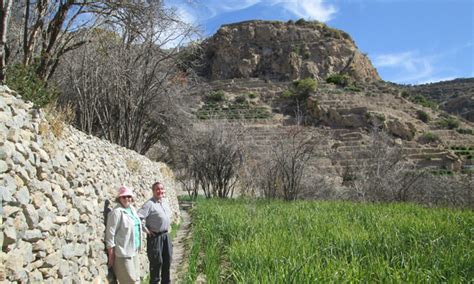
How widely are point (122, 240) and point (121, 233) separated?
9 centimetres

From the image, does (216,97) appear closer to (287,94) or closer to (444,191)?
(287,94)

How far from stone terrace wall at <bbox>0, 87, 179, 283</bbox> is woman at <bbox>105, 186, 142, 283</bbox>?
0.56 ft

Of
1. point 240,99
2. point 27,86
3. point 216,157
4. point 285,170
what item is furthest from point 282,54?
point 27,86

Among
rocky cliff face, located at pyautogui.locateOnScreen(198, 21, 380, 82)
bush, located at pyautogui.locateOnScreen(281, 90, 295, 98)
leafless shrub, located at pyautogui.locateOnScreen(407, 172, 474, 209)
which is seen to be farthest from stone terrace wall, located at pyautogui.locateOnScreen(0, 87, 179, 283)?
rocky cliff face, located at pyautogui.locateOnScreen(198, 21, 380, 82)

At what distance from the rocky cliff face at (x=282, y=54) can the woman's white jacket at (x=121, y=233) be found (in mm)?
70177

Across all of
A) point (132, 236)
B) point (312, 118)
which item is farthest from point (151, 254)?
point (312, 118)

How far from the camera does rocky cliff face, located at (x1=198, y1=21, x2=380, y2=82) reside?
7575 centimetres

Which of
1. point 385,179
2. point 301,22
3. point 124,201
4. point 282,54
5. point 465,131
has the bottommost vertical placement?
point 385,179

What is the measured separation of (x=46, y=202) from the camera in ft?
14.3

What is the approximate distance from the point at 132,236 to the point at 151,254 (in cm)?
94

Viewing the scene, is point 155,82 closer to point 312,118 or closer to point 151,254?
point 151,254

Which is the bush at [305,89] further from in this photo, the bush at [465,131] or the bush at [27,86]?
the bush at [27,86]

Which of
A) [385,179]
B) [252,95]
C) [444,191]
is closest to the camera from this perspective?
[444,191]

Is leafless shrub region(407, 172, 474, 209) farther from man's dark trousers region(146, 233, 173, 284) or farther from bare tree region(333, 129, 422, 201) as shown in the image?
man's dark trousers region(146, 233, 173, 284)
